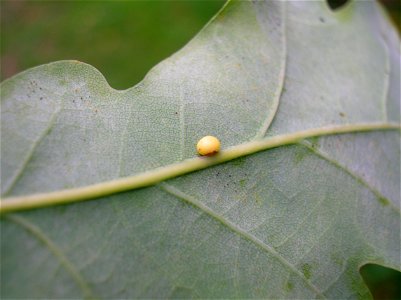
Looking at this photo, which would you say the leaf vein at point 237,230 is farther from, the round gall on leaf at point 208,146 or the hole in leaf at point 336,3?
the hole in leaf at point 336,3

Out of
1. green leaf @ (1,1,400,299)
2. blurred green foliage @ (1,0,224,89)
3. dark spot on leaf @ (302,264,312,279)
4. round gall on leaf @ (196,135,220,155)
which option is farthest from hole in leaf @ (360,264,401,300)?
blurred green foliage @ (1,0,224,89)

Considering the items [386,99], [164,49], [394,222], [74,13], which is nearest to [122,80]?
[164,49]

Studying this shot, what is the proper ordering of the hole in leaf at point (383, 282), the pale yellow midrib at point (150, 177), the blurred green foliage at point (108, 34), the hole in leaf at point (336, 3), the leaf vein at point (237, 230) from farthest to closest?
the blurred green foliage at point (108, 34)
the hole in leaf at point (383, 282)
the hole in leaf at point (336, 3)
the leaf vein at point (237, 230)
the pale yellow midrib at point (150, 177)

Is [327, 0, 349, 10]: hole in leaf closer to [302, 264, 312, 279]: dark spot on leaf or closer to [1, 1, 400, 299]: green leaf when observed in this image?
[1, 1, 400, 299]: green leaf

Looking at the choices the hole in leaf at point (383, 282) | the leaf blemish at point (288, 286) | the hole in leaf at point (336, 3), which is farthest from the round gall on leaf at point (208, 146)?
the hole in leaf at point (383, 282)

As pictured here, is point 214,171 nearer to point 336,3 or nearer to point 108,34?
point 336,3

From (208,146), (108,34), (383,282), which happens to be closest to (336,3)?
(208,146)
